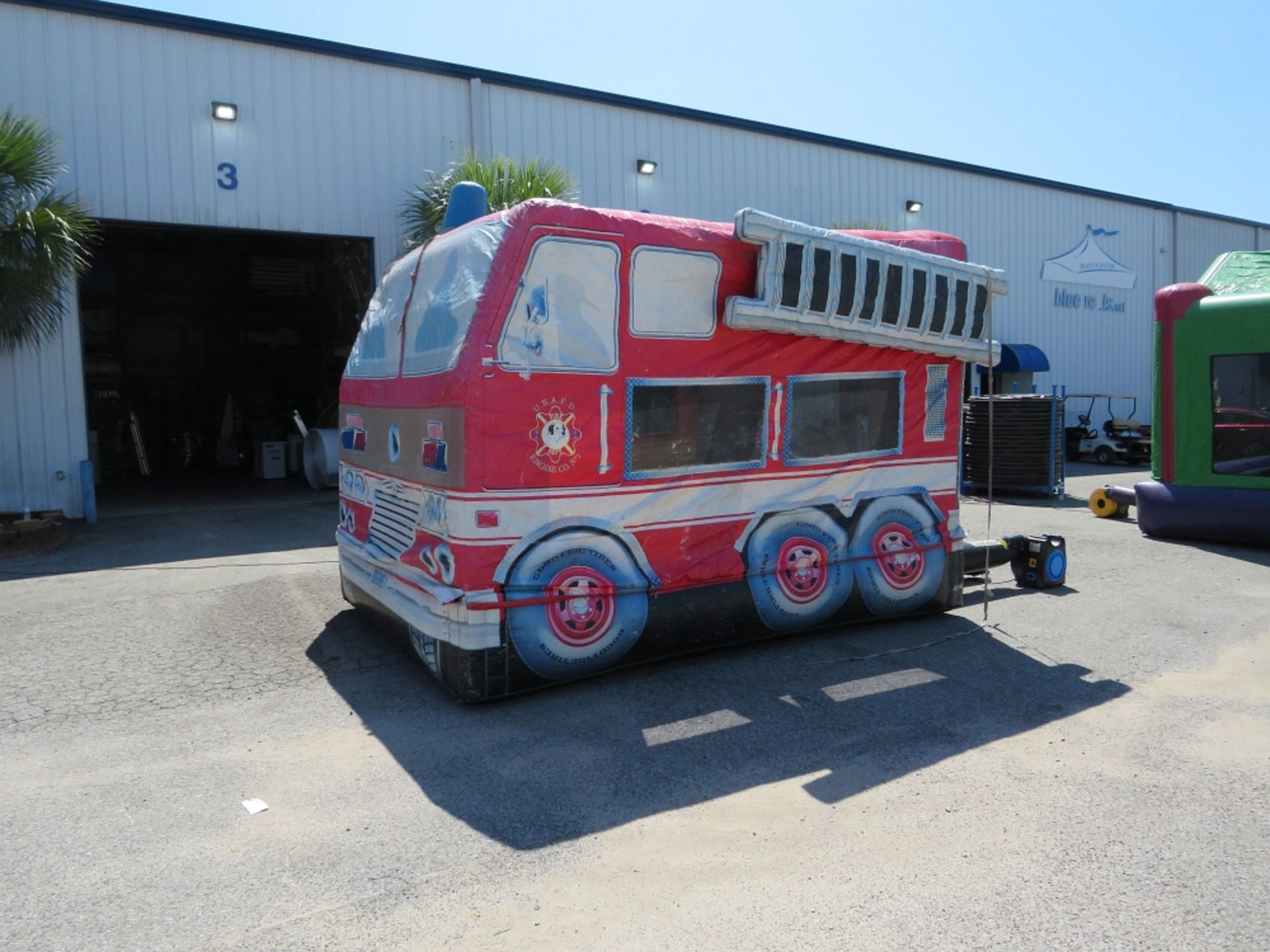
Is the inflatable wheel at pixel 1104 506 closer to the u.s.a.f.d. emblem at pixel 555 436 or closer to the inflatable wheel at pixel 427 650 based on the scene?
the u.s.a.f.d. emblem at pixel 555 436

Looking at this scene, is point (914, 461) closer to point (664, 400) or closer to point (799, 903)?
point (664, 400)

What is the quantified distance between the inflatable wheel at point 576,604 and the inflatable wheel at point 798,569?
911mm

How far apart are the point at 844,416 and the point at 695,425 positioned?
1256mm

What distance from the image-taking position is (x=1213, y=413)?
9.91 m

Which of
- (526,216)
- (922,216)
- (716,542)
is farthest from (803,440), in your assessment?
(922,216)

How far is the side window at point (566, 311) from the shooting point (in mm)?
4793

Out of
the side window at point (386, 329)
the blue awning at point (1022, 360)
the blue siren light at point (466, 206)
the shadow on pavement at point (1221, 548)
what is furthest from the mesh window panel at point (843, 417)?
the blue awning at point (1022, 360)


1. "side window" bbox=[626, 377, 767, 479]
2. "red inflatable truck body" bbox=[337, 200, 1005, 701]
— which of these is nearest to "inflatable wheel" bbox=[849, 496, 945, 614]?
"red inflatable truck body" bbox=[337, 200, 1005, 701]

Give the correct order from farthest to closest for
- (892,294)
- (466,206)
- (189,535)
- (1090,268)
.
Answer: (1090,268), (189,535), (892,294), (466,206)

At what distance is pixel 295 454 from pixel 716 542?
560 inches

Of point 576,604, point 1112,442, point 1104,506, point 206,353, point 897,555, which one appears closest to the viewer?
point 576,604

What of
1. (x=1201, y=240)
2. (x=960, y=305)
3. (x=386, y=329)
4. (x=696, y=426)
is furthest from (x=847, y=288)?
(x=1201, y=240)

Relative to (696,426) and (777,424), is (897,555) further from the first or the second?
(696,426)

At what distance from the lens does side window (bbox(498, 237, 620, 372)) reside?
4793 millimetres
